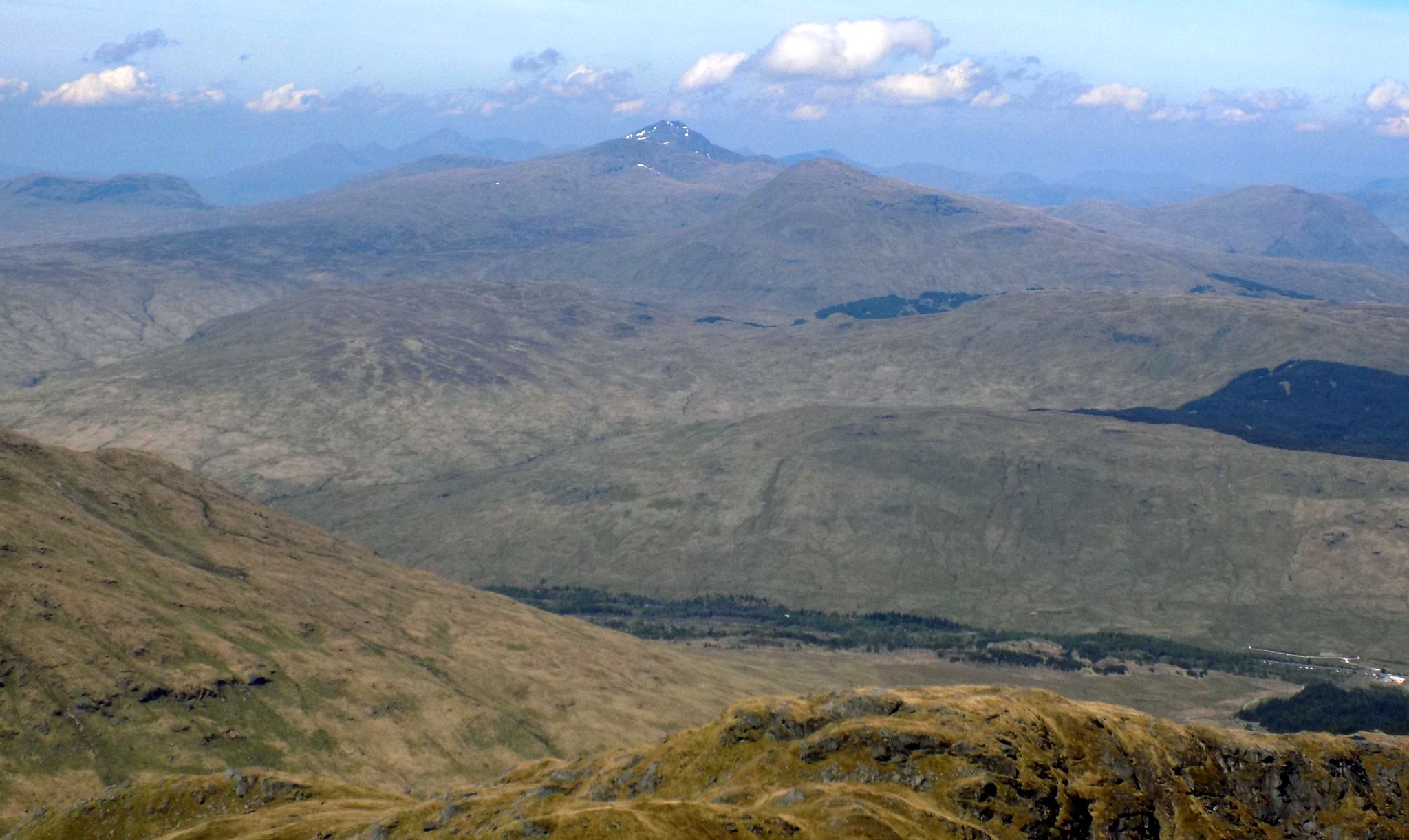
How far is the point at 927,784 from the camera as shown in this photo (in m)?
119

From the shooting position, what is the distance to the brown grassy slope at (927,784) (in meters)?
115

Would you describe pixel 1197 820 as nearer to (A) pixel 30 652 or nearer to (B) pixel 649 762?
(B) pixel 649 762

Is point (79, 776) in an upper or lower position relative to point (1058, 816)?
lower

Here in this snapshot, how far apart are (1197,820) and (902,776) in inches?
1215

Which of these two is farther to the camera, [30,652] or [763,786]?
[30,652]

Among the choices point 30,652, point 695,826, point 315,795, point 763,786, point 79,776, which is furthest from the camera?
point 30,652

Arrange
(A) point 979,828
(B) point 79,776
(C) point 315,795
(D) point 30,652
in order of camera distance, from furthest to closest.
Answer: (D) point 30,652 → (B) point 79,776 → (C) point 315,795 → (A) point 979,828

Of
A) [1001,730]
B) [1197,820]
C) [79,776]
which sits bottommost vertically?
[79,776]

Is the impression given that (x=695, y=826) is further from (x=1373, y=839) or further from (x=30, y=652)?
(x=30, y=652)

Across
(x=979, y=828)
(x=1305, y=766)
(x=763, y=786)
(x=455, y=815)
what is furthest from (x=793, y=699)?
(x=1305, y=766)

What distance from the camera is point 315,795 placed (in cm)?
14762

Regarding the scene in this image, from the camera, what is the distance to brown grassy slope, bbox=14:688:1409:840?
115312mm

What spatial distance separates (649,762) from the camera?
13200cm

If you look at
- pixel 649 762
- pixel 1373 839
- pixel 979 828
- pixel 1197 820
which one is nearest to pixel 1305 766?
pixel 1373 839
